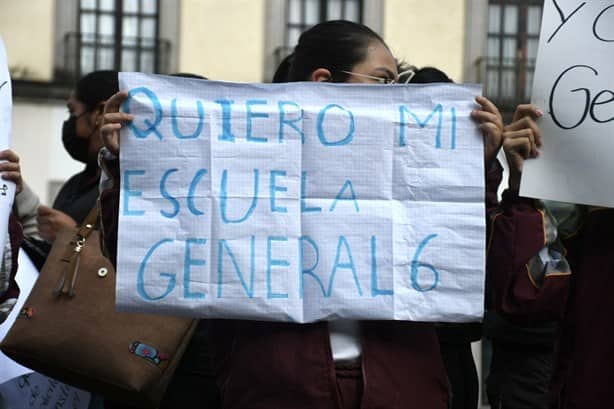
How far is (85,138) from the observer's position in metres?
3.88

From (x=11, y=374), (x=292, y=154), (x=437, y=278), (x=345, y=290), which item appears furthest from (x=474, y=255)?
(x=11, y=374)

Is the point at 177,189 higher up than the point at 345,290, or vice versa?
the point at 177,189

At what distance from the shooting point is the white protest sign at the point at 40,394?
3.18 meters

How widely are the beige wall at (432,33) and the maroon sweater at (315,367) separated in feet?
41.5

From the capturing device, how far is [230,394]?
2385mm

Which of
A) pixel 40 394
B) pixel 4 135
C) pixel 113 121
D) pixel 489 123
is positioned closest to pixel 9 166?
pixel 4 135

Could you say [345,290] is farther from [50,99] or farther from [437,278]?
[50,99]

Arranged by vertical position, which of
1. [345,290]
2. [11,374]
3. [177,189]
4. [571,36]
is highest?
[571,36]

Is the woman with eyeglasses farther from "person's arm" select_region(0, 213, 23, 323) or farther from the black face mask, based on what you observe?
the black face mask

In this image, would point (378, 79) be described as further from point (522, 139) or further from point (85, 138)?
point (85, 138)

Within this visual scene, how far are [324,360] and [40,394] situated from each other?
1.24m

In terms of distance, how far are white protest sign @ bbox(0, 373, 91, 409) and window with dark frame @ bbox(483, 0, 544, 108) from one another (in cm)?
1201

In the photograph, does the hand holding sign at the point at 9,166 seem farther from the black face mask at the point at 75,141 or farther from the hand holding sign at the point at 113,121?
the black face mask at the point at 75,141

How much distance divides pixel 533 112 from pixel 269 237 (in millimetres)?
611
